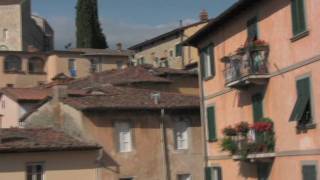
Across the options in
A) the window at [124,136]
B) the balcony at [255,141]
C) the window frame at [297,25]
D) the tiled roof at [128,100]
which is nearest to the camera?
the window frame at [297,25]

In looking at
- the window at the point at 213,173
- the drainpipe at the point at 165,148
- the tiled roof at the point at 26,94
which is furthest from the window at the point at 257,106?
the tiled roof at the point at 26,94

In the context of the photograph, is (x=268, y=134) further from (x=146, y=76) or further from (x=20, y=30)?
(x=20, y=30)

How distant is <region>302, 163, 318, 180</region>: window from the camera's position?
22.5m

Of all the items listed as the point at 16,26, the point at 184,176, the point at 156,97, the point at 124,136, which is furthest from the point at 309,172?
the point at 16,26

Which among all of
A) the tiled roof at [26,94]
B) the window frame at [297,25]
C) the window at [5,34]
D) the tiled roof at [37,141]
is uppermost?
the window at [5,34]

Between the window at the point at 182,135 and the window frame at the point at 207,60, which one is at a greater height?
the window frame at the point at 207,60

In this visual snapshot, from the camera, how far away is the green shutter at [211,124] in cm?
3212

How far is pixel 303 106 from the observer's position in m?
22.6

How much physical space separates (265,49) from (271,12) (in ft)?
4.27

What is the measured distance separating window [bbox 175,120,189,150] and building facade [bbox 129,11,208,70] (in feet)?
67.3

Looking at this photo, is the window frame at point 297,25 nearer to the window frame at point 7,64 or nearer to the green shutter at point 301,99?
the green shutter at point 301,99

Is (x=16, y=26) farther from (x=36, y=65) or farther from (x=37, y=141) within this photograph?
(x=37, y=141)

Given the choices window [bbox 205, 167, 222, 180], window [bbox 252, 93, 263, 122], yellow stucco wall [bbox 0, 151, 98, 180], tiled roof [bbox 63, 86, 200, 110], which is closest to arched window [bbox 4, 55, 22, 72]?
tiled roof [bbox 63, 86, 200, 110]

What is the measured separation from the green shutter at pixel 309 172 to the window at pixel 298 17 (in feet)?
13.8
